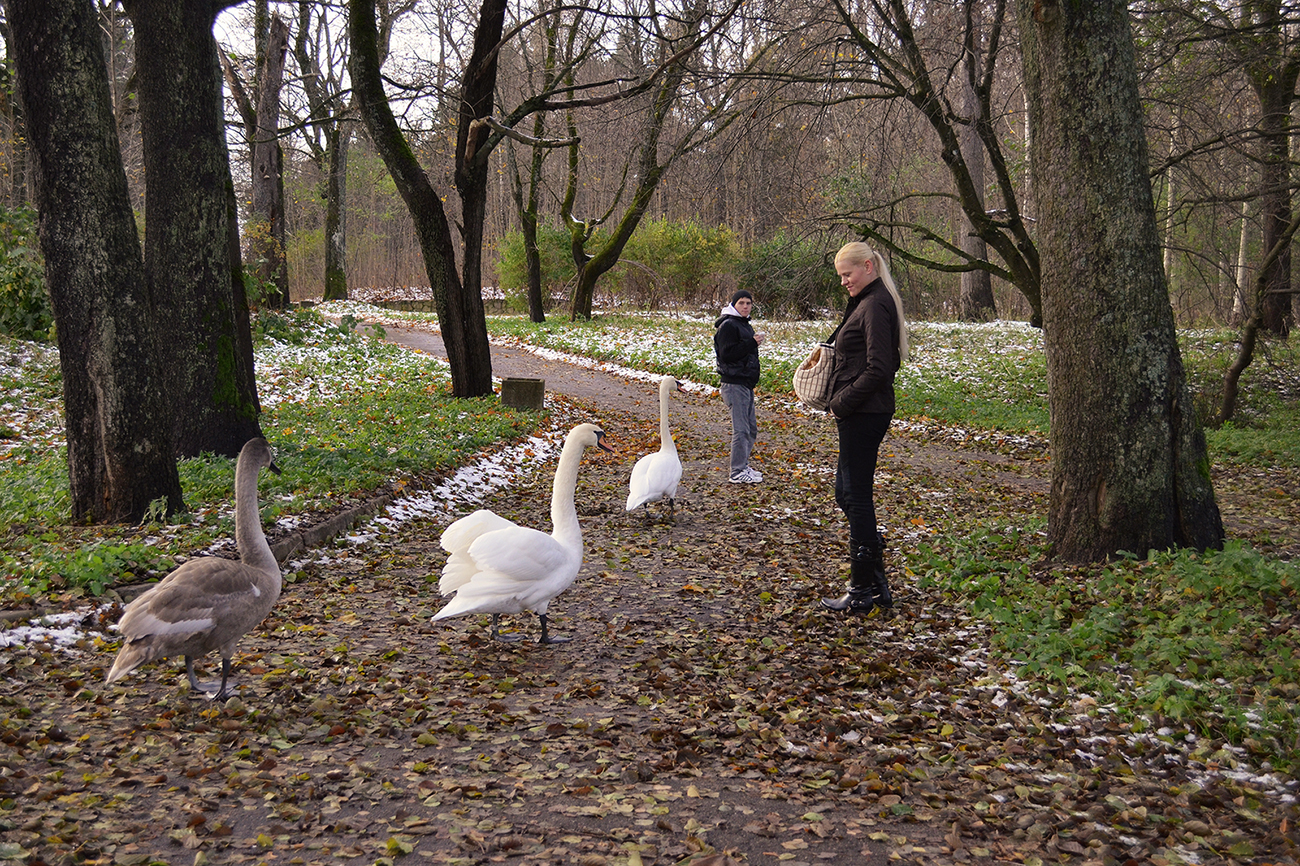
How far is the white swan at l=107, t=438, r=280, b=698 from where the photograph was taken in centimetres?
438

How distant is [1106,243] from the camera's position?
6.39 m

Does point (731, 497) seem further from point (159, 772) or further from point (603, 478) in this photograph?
point (159, 772)

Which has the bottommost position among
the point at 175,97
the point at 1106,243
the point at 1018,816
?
the point at 1018,816

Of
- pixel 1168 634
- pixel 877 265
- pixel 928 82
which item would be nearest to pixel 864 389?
pixel 877 265

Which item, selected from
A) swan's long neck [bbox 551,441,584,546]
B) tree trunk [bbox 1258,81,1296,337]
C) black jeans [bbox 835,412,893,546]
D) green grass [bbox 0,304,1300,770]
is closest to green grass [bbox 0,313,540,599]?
green grass [bbox 0,304,1300,770]

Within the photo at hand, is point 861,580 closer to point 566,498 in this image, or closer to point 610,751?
point 566,498

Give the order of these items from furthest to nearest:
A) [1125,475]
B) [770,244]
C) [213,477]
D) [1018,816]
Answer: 1. [770,244]
2. [213,477]
3. [1125,475]
4. [1018,816]

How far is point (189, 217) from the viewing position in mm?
9094

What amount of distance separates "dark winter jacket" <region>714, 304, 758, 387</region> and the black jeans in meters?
4.21

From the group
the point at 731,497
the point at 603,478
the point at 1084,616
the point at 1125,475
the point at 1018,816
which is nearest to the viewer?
the point at 1018,816

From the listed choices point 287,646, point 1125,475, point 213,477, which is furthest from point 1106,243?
point 213,477

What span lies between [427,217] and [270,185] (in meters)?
11.8

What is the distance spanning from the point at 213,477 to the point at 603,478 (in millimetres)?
4806

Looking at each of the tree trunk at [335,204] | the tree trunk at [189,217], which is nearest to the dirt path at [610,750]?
the tree trunk at [189,217]
